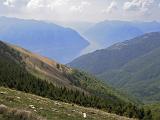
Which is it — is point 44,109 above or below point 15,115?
above


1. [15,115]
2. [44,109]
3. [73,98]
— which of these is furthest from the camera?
[73,98]

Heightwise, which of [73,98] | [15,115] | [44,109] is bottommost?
[15,115]

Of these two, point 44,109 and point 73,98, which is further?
point 73,98

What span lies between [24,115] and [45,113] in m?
11.6

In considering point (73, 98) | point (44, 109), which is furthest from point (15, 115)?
point (73, 98)

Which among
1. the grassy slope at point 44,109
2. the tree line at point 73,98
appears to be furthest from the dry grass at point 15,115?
the tree line at point 73,98

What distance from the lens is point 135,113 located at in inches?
2662

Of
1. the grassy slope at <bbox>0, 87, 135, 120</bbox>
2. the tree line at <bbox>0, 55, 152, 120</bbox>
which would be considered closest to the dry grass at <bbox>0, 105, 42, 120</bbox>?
the grassy slope at <bbox>0, 87, 135, 120</bbox>

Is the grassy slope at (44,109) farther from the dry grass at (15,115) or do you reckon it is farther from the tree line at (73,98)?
the tree line at (73,98)

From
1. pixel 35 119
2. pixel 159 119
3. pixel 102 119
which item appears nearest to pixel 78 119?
pixel 102 119

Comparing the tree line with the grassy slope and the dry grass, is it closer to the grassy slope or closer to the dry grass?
the grassy slope

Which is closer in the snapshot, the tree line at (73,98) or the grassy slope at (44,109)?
the grassy slope at (44,109)

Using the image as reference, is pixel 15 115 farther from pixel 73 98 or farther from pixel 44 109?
pixel 73 98

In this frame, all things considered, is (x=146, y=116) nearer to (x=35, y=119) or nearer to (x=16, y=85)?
(x=16, y=85)
